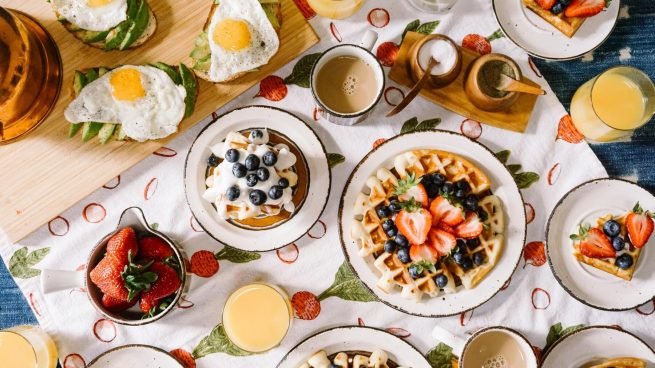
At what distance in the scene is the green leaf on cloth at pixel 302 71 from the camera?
2.41 m

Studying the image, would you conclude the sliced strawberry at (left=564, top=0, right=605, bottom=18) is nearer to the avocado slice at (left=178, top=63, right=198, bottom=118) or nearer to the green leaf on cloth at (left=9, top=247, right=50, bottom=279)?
the avocado slice at (left=178, top=63, right=198, bottom=118)

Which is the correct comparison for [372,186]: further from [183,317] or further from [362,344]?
[183,317]

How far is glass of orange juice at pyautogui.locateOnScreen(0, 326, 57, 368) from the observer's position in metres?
2.29

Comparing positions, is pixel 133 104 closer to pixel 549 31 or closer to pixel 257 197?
pixel 257 197

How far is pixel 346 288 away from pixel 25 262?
1266 millimetres

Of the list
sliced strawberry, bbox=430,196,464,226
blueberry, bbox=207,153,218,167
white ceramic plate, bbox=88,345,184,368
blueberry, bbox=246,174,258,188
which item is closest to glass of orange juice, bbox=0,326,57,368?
white ceramic plate, bbox=88,345,184,368

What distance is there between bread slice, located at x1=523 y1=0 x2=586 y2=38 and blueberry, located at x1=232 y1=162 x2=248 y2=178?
50.6 inches

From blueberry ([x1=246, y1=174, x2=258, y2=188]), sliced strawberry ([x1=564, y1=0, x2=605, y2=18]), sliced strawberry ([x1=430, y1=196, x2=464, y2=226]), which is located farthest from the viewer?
sliced strawberry ([x1=564, y1=0, x2=605, y2=18])

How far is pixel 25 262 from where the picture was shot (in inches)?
93.7

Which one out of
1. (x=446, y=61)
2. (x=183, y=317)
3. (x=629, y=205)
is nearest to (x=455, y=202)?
(x=446, y=61)

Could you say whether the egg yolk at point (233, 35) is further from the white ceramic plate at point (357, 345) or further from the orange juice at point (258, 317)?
the white ceramic plate at point (357, 345)

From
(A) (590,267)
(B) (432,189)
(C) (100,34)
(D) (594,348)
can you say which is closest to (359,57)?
(B) (432,189)

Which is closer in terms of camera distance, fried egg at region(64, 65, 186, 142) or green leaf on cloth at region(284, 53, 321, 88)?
fried egg at region(64, 65, 186, 142)

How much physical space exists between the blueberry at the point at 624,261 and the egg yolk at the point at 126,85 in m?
1.90
